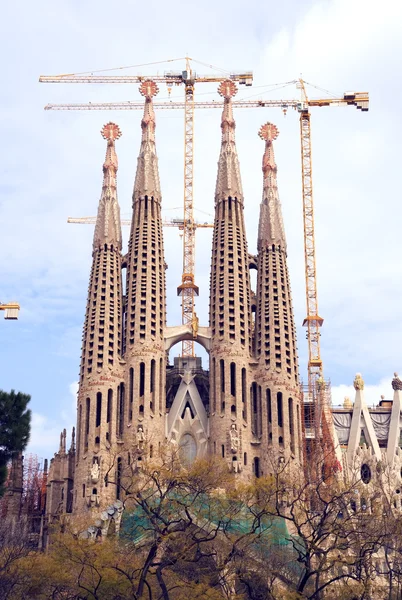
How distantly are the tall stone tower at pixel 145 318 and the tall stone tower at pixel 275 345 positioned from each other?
298 inches

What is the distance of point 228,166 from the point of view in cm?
8500

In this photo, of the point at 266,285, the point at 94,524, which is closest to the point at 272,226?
the point at 266,285

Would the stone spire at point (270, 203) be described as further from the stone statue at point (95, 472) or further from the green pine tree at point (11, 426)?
the green pine tree at point (11, 426)

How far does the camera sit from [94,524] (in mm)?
63219

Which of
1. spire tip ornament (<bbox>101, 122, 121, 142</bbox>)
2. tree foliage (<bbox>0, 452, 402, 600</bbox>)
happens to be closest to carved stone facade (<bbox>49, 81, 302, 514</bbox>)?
spire tip ornament (<bbox>101, 122, 121, 142</bbox>)

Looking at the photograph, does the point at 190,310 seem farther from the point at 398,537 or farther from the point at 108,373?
the point at 398,537

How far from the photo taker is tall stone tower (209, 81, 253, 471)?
7556 cm

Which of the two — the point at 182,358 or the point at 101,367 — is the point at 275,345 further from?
the point at 101,367

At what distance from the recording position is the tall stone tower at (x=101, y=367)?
73375 mm

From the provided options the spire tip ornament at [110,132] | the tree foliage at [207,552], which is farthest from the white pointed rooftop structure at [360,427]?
the tree foliage at [207,552]

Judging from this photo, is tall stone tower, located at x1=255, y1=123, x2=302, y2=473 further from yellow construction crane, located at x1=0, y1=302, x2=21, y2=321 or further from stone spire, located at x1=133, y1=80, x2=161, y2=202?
yellow construction crane, located at x1=0, y1=302, x2=21, y2=321

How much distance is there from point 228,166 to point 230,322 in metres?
14.0

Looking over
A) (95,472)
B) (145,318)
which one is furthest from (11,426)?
(145,318)

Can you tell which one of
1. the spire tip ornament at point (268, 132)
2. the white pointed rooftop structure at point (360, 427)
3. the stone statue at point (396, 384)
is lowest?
the white pointed rooftop structure at point (360, 427)
